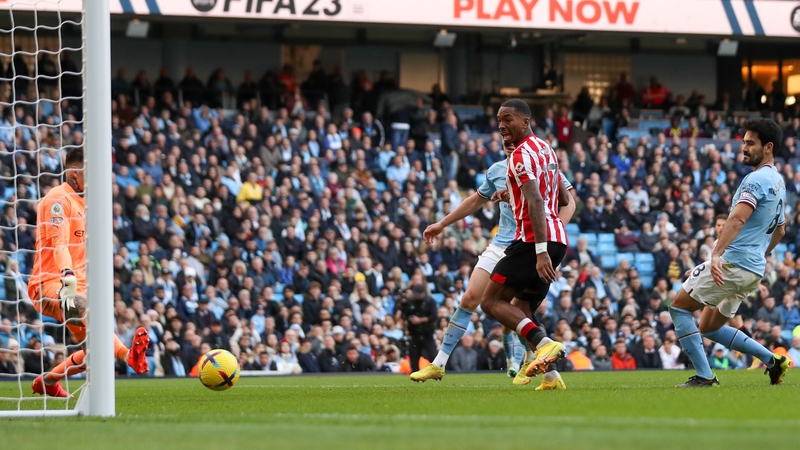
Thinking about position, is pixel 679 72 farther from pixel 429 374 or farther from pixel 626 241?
pixel 429 374

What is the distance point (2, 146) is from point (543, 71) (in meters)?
14.1

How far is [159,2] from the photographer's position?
21.0m

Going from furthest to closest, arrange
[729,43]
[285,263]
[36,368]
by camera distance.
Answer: [729,43] → [285,263] → [36,368]

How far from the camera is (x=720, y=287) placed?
8.87 metres

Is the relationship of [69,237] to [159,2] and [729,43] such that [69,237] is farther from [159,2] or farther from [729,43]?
[729,43]

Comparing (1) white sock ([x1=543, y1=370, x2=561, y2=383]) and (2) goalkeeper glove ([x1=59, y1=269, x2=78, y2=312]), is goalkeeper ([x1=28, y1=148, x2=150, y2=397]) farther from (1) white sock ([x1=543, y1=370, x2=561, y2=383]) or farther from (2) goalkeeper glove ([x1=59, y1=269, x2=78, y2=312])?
(1) white sock ([x1=543, y1=370, x2=561, y2=383])

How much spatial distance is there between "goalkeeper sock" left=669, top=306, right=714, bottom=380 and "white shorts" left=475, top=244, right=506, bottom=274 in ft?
6.37

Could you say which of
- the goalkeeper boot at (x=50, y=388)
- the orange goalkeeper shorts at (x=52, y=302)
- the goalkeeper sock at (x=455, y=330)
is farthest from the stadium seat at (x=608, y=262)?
the orange goalkeeper shorts at (x=52, y=302)

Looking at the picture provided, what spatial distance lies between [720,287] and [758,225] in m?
0.58

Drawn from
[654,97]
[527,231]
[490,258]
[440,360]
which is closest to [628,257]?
[654,97]

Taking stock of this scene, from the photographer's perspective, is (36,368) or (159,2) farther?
(159,2)

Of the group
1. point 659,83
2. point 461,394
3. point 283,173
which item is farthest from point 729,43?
point 461,394

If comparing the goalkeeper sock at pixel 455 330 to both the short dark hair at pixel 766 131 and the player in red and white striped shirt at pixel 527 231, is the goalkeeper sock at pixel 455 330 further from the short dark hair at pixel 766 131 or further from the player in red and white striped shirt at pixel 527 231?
the short dark hair at pixel 766 131

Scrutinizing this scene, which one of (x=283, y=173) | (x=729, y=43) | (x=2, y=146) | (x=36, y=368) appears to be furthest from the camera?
(x=729, y=43)
